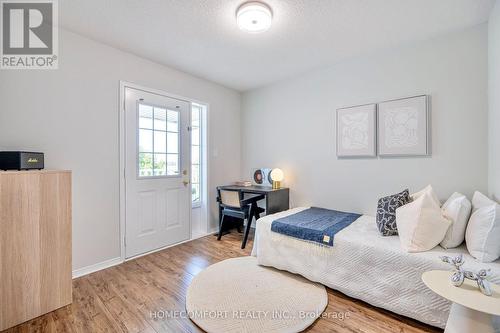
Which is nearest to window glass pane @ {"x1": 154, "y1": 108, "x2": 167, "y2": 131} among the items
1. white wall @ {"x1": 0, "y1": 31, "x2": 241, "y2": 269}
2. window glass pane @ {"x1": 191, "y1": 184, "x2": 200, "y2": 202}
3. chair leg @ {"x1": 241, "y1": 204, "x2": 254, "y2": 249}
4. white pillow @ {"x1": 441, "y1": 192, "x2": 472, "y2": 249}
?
white wall @ {"x1": 0, "y1": 31, "x2": 241, "y2": 269}

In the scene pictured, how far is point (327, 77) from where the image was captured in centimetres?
303

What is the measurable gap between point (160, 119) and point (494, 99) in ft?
10.9

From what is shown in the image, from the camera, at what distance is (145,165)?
281 centimetres

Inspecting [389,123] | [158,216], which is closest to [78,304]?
[158,216]

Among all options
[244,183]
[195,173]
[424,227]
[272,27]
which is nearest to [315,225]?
[424,227]

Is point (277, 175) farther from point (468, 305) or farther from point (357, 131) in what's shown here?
point (468, 305)

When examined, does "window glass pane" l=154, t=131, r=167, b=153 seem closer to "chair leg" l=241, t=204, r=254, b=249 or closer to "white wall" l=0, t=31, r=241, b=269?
"white wall" l=0, t=31, r=241, b=269

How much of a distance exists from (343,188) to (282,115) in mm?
1402

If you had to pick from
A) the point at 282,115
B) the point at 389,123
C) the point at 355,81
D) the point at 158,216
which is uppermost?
the point at 355,81

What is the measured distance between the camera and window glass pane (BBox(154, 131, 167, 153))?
9.57ft

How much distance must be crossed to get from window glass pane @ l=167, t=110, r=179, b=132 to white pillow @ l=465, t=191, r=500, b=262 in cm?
312

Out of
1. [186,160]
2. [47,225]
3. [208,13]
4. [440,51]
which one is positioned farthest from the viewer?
[186,160]

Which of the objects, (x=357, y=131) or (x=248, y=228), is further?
(x=248, y=228)

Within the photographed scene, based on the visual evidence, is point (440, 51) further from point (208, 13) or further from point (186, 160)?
point (186, 160)
